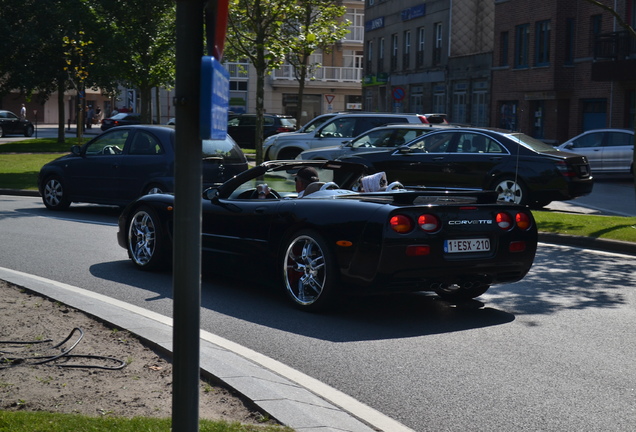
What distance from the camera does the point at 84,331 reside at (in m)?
6.78

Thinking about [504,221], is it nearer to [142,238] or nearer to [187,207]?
[142,238]

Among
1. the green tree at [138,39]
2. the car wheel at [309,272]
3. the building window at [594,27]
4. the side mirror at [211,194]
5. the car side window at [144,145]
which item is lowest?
the car wheel at [309,272]

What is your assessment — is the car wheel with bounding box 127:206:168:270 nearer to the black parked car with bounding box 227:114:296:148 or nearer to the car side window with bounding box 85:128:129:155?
the car side window with bounding box 85:128:129:155

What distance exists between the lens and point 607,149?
2809 cm

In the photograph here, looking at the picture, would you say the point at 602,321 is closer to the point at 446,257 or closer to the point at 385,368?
the point at 446,257

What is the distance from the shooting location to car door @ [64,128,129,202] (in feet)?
52.5

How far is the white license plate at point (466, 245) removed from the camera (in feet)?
25.2

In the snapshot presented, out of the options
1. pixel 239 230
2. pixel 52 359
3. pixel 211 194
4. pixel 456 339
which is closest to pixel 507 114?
pixel 211 194

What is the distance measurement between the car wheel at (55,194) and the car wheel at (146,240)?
22.6 feet

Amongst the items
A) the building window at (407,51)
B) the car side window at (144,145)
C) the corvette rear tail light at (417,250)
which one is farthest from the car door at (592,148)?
the building window at (407,51)

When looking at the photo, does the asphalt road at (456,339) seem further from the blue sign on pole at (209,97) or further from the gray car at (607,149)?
the gray car at (607,149)

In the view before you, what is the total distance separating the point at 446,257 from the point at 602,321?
148 cm

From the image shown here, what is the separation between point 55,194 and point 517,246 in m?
10.8

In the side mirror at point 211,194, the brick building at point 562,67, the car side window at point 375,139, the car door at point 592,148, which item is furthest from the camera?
the brick building at point 562,67
